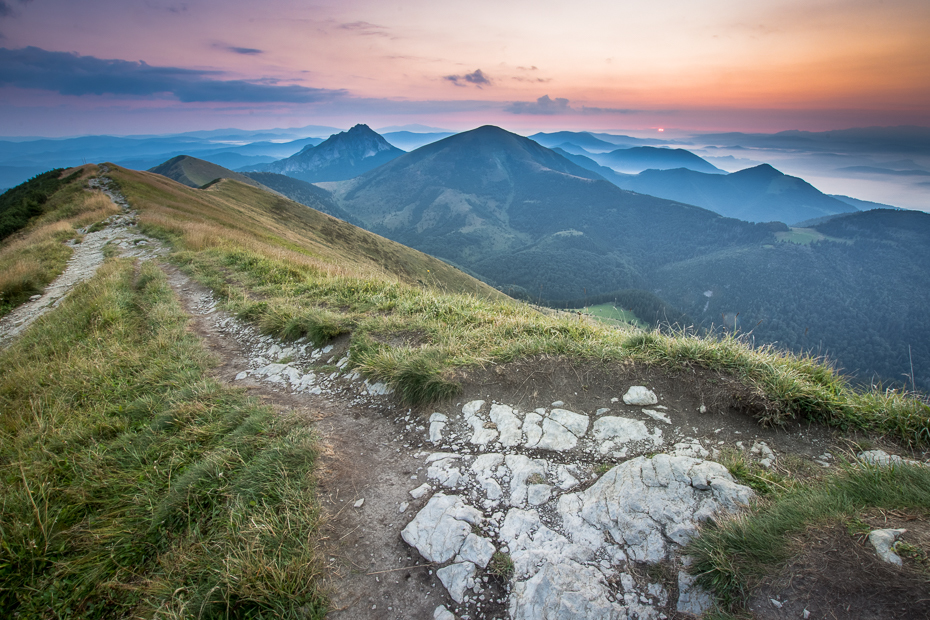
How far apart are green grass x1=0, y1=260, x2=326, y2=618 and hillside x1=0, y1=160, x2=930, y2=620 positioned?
25mm

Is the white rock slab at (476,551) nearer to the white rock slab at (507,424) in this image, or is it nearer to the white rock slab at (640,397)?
the white rock slab at (507,424)

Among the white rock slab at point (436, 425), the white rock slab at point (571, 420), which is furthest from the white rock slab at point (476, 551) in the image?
the white rock slab at point (571, 420)

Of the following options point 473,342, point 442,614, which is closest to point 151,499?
point 442,614

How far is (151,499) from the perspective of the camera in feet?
12.4

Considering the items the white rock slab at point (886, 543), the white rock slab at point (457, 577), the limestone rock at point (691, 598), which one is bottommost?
the white rock slab at point (457, 577)

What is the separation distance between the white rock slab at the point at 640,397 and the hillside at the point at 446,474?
1.4 inches

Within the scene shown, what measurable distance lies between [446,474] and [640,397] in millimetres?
2783

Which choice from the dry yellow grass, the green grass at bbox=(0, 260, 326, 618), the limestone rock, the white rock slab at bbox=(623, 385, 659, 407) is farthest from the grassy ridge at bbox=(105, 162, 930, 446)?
the dry yellow grass

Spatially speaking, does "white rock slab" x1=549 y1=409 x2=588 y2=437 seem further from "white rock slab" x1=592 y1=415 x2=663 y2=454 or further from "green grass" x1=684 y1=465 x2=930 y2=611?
"green grass" x1=684 y1=465 x2=930 y2=611

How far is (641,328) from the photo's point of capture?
6.43 m

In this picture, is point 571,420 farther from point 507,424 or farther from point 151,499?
point 151,499

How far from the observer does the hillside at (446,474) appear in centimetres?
287

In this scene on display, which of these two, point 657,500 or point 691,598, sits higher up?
point 657,500

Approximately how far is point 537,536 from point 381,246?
3381 inches
